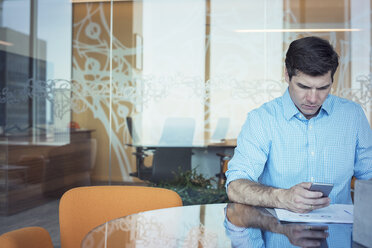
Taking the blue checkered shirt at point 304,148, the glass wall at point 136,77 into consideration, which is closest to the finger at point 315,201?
the blue checkered shirt at point 304,148

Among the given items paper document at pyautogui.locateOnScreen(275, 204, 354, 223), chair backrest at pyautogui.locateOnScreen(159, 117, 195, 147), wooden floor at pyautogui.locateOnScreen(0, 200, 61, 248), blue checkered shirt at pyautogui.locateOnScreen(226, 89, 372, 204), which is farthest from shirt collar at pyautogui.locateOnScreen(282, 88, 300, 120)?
wooden floor at pyautogui.locateOnScreen(0, 200, 61, 248)

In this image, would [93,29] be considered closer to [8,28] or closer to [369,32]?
[8,28]

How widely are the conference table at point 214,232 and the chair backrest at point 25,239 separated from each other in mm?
268

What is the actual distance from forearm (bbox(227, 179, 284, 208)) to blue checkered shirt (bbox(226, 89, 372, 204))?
0.08m

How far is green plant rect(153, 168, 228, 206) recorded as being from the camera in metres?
4.61

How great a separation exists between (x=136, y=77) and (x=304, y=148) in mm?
3108

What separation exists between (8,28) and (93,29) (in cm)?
→ 106

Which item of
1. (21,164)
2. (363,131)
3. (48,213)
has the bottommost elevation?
(48,213)

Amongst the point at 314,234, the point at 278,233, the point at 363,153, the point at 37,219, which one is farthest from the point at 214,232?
the point at 37,219

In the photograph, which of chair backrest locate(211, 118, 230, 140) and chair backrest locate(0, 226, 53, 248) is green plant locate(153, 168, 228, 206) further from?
chair backrest locate(0, 226, 53, 248)

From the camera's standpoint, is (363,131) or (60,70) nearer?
(363,131)

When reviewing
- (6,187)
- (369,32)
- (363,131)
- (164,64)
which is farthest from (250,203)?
(6,187)

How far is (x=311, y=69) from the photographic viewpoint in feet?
6.01

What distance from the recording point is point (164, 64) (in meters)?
4.78
